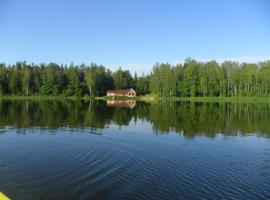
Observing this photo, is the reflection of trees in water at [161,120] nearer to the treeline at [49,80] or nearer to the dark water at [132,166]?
the dark water at [132,166]

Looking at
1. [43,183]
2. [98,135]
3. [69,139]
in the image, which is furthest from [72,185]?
[98,135]

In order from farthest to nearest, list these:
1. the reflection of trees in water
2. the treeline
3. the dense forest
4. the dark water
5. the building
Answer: the building
the treeline
the dense forest
the reflection of trees in water
the dark water

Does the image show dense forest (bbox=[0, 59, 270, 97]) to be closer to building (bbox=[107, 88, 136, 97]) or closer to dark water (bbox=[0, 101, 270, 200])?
building (bbox=[107, 88, 136, 97])

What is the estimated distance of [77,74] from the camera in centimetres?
15700

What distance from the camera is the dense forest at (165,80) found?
140 metres

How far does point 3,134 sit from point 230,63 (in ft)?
440

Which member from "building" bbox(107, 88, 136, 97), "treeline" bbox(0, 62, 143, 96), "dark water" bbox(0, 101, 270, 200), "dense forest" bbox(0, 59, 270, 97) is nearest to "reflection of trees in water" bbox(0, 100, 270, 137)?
"dark water" bbox(0, 101, 270, 200)

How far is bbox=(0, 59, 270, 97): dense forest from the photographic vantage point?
13962cm

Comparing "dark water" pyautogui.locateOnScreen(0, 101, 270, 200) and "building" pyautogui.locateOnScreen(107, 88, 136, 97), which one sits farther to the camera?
"building" pyautogui.locateOnScreen(107, 88, 136, 97)

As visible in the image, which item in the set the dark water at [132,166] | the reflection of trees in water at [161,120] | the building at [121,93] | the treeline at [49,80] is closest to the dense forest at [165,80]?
the treeline at [49,80]

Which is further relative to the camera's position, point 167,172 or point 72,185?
point 167,172

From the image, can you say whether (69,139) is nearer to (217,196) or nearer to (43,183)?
(43,183)

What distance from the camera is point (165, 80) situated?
14725 centimetres

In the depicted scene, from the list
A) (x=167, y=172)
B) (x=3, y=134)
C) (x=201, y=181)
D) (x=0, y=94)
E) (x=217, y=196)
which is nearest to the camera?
(x=217, y=196)
